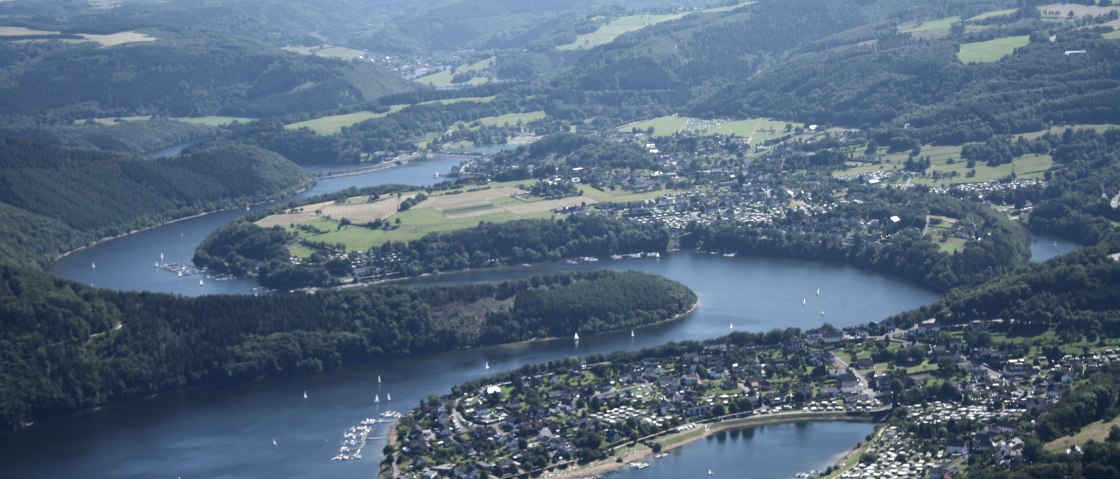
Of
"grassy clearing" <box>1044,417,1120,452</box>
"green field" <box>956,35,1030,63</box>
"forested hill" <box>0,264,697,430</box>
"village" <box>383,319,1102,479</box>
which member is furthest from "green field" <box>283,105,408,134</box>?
"grassy clearing" <box>1044,417,1120,452</box>

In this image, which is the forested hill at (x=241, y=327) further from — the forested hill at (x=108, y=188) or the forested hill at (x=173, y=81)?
the forested hill at (x=173, y=81)

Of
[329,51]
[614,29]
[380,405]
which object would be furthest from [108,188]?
[329,51]

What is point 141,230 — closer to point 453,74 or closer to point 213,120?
point 213,120

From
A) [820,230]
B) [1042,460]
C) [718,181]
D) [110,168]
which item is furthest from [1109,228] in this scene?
[110,168]

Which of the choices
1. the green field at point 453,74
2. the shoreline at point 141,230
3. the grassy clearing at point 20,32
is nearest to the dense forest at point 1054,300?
the shoreline at point 141,230

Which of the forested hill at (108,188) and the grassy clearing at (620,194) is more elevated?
the forested hill at (108,188)

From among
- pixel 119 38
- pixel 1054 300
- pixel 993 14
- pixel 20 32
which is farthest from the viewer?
pixel 20 32

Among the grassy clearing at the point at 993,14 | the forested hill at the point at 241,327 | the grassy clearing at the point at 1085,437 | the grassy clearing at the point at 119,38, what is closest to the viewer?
Result: the grassy clearing at the point at 1085,437

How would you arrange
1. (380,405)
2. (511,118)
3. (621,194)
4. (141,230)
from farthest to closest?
(511,118), (141,230), (621,194), (380,405)

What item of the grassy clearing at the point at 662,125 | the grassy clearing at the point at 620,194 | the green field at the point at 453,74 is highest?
the green field at the point at 453,74
